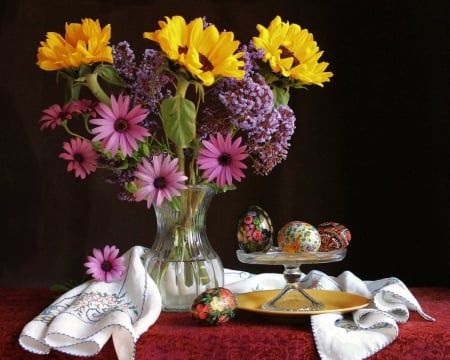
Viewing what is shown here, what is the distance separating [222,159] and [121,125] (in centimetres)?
16

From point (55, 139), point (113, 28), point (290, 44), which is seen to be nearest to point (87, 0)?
point (113, 28)

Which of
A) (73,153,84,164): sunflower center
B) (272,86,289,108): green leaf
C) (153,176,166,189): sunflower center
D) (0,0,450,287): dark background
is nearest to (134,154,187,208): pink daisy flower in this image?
(153,176,166,189): sunflower center

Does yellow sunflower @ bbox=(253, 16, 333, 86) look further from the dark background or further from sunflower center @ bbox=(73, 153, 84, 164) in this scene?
the dark background

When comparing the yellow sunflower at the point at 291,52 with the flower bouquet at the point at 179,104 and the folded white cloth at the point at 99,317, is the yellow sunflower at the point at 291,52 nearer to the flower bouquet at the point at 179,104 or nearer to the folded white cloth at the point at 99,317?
the flower bouquet at the point at 179,104

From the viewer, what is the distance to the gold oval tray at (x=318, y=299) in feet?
3.76

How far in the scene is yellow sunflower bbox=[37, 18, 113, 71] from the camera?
3.69 feet

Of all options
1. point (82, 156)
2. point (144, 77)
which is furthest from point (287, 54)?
point (82, 156)

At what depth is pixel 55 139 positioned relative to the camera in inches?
82.5

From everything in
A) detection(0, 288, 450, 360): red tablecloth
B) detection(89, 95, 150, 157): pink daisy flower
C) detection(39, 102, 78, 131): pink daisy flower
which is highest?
detection(39, 102, 78, 131): pink daisy flower

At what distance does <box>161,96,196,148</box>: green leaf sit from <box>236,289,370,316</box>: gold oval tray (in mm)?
282

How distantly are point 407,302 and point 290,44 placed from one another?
450mm

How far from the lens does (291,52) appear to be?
122cm

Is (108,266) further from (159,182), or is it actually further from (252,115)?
(252,115)

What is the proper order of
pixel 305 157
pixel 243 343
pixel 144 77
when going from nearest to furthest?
pixel 243 343
pixel 144 77
pixel 305 157
